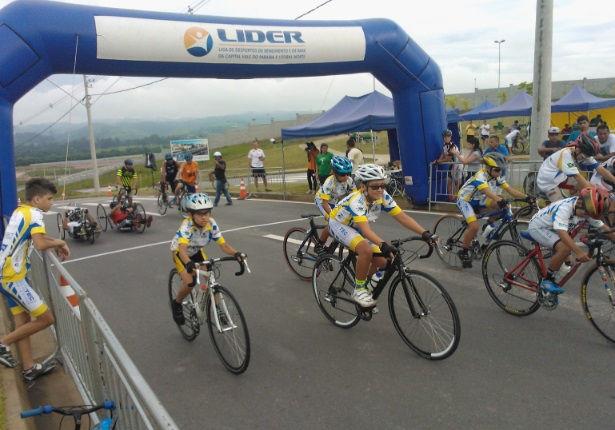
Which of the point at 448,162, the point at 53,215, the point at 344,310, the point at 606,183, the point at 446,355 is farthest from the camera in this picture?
the point at 53,215

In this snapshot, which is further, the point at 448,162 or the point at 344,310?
the point at 448,162

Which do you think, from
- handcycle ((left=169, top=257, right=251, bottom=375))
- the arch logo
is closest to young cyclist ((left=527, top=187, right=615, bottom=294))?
handcycle ((left=169, top=257, right=251, bottom=375))

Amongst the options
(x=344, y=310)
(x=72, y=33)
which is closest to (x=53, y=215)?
(x=72, y=33)

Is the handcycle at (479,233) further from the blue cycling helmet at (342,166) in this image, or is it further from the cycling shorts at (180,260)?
the cycling shorts at (180,260)

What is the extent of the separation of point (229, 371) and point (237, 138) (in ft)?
228

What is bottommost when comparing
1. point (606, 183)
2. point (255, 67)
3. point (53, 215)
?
point (53, 215)

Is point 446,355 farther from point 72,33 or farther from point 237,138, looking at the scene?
point 237,138

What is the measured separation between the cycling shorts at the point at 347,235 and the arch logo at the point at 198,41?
6533mm

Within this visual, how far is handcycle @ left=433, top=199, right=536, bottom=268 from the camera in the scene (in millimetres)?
6672

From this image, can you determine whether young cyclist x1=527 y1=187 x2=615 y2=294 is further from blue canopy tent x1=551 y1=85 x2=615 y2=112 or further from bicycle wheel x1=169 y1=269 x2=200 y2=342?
blue canopy tent x1=551 y1=85 x2=615 y2=112

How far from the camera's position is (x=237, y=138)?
72062 mm

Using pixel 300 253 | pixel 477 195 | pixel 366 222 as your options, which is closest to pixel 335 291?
pixel 366 222

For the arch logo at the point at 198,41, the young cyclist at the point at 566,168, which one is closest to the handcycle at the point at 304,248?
the young cyclist at the point at 566,168

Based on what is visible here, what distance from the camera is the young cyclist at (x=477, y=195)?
686 centimetres
